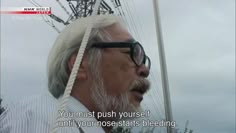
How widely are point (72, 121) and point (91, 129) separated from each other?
42mm

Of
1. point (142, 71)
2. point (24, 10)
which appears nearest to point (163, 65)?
point (142, 71)

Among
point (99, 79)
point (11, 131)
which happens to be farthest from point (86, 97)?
point (11, 131)

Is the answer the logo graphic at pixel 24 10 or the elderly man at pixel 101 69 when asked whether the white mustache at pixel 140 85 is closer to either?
the elderly man at pixel 101 69

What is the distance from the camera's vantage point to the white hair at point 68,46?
63 cm

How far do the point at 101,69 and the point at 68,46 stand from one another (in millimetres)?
68

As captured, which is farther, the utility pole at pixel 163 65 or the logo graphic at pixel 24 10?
the utility pole at pixel 163 65

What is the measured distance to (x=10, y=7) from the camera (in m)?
0.72

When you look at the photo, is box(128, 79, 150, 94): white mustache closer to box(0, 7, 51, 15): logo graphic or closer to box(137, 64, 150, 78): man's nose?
box(137, 64, 150, 78): man's nose

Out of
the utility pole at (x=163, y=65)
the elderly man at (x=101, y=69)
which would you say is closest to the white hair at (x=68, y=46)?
the elderly man at (x=101, y=69)

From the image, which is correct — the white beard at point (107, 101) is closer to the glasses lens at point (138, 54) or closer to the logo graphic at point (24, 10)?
the glasses lens at point (138, 54)

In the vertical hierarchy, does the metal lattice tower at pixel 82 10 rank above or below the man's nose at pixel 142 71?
above

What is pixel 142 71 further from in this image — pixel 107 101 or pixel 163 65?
pixel 163 65

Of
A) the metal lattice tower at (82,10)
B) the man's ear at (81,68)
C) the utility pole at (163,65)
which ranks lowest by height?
the utility pole at (163,65)

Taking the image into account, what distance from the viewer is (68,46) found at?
0.65 m
